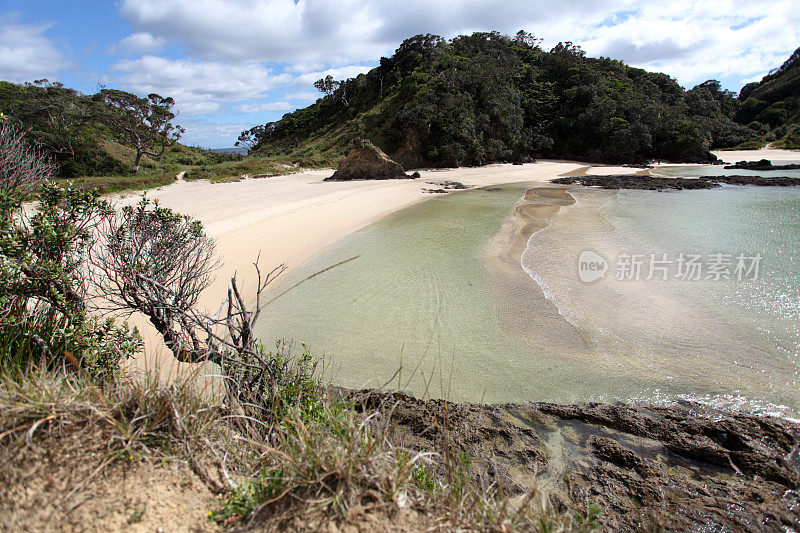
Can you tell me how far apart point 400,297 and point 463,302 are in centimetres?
131

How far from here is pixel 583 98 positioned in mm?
42250

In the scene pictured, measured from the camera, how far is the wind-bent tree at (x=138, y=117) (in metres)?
25.9

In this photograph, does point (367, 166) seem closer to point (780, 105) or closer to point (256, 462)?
point (256, 462)

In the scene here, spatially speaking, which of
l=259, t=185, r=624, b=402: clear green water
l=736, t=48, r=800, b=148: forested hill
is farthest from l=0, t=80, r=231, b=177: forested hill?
l=736, t=48, r=800, b=148: forested hill

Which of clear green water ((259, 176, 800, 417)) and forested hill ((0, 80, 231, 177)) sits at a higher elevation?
forested hill ((0, 80, 231, 177))

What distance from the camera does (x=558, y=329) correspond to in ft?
20.2

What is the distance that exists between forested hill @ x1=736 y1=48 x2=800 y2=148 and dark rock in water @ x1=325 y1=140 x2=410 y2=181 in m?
48.7

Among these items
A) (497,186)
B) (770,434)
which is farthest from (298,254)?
(497,186)

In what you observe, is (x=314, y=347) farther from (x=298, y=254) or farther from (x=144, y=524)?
(x=298, y=254)

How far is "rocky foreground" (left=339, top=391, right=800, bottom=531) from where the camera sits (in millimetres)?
2973

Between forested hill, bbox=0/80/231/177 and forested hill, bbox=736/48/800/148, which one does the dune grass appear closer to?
forested hill, bbox=0/80/231/177

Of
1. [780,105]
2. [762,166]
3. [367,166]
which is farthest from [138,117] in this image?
[780,105]

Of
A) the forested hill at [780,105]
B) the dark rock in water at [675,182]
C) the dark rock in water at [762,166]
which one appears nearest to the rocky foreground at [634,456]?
the dark rock in water at [675,182]

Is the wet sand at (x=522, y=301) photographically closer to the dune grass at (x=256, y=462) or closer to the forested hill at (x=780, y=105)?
the dune grass at (x=256, y=462)
